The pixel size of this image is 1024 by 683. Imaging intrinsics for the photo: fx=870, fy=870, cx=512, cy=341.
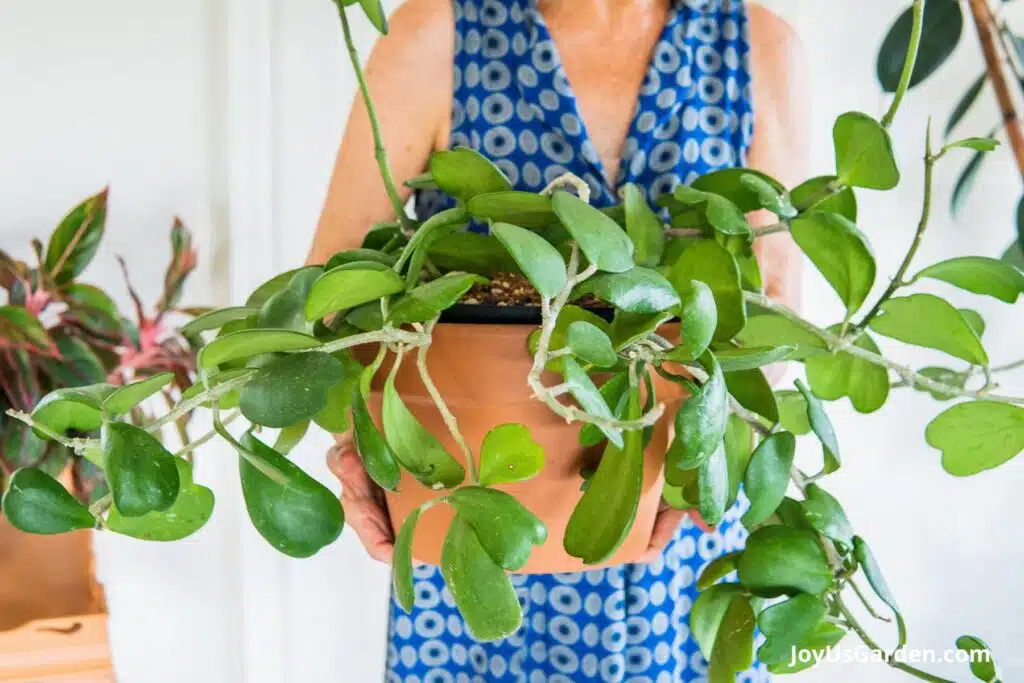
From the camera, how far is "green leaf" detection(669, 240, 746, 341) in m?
0.49

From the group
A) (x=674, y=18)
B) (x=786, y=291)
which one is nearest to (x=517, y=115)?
(x=674, y=18)

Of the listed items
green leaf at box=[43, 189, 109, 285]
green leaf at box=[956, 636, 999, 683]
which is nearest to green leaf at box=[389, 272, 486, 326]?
green leaf at box=[956, 636, 999, 683]

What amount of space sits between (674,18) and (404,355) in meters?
0.48

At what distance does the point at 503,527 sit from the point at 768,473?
0.61ft

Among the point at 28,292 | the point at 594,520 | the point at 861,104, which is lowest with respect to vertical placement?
the point at 594,520

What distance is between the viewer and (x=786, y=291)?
0.86 meters

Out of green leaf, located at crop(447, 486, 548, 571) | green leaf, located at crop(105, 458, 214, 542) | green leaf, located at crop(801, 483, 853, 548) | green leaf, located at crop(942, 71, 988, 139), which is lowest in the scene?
green leaf, located at crop(801, 483, 853, 548)

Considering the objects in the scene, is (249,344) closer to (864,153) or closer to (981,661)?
(864,153)

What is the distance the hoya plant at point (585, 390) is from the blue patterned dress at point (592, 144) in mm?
190

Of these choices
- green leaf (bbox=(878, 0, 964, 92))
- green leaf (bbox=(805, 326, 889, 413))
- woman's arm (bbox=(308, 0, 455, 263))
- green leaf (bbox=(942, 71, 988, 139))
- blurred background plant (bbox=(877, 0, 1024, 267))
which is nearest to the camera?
green leaf (bbox=(805, 326, 889, 413))

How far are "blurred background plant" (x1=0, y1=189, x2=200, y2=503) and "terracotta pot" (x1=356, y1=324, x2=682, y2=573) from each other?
1.34 ft

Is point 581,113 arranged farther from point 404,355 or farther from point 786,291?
point 404,355

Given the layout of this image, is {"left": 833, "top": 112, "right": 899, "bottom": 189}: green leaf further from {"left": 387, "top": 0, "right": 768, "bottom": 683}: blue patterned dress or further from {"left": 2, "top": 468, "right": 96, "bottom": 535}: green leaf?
{"left": 2, "top": 468, "right": 96, "bottom": 535}: green leaf

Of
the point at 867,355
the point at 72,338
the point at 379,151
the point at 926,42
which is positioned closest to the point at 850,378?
the point at 867,355
